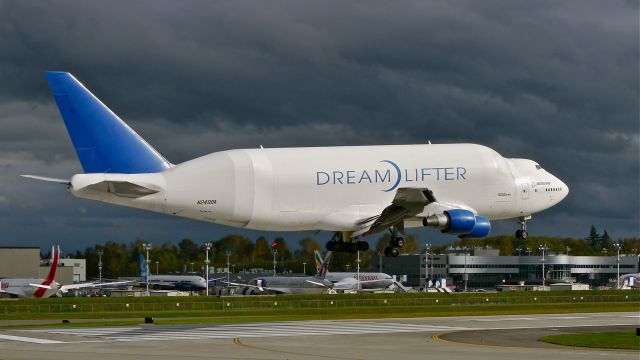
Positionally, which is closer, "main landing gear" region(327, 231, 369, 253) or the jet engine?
the jet engine

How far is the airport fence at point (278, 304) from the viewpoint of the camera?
4449 inches

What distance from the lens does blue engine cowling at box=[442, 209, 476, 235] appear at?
183 ft

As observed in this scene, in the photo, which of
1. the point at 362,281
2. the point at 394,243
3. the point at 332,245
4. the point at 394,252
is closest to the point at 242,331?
the point at 332,245

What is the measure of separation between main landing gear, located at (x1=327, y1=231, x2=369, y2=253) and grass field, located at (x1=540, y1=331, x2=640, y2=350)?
14.1 metres

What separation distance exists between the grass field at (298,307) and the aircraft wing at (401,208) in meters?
36.8

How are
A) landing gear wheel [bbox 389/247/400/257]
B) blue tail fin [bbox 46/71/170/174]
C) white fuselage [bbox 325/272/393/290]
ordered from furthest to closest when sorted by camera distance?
white fuselage [bbox 325/272/393/290] < landing gear wheel [bbox 389/247/400/257] < blue tail fin [bbox 46/71/170/174]

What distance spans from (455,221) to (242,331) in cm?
2402

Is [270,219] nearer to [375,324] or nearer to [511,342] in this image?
[511,342]

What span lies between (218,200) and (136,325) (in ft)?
103

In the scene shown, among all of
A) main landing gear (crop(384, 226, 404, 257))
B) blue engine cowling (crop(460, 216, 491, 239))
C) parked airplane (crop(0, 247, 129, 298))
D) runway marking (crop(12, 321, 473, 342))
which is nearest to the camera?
blue engine cowling (crop(460, 216, 491, 239))

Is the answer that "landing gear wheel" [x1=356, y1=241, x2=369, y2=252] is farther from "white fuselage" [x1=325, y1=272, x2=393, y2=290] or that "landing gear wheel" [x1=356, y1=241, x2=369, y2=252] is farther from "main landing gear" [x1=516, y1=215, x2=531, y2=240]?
"white fuselage" [x1=325, y1=272, x2=393, y2=290]

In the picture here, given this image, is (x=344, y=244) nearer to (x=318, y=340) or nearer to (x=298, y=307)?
(x=318, y=340)

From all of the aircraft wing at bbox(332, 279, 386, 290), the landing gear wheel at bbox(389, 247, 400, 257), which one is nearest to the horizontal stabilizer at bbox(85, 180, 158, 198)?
the landing gear wheel at bbox(389, 247, 400, 257)

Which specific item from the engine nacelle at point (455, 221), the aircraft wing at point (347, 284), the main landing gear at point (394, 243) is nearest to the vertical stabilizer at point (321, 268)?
the aircraft wing at point (347, 284)
